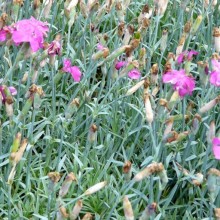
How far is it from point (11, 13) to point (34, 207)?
0.71 m

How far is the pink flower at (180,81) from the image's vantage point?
1.80 meters

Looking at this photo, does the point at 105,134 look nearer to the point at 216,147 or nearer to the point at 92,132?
the point at 92,132

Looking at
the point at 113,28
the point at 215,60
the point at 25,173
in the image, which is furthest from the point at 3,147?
the point at 113,28

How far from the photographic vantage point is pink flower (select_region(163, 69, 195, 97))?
180 cm

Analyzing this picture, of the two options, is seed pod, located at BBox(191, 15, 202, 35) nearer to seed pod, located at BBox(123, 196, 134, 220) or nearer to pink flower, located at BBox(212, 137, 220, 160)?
pink flower, located at BBox(212, 137, 220, 160)

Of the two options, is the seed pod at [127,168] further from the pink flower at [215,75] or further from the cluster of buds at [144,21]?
the cluster of buds at [144,21]

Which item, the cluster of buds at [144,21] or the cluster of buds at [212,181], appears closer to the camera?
the cluster of buds at [212,181]

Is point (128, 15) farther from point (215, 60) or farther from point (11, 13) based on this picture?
point (215, 60)

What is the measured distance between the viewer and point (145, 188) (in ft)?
6.04

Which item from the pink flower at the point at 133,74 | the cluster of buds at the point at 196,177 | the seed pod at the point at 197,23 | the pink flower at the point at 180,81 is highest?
the seed pod at the point at 197,23

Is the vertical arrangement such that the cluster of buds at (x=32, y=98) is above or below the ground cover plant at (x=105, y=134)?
above

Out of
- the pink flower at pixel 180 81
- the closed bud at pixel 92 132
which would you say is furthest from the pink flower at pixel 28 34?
the pink flower at pixel 180 81

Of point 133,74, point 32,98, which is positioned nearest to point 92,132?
point 32,98

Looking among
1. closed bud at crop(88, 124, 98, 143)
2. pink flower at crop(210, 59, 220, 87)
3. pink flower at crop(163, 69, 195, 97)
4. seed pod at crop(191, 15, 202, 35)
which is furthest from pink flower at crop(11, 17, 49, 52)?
seed pod at crop(191, 15, 202, 35)
